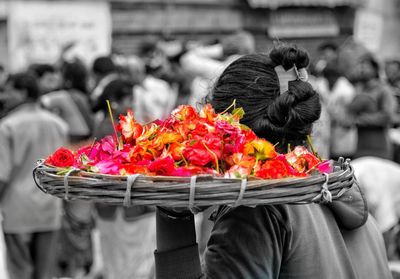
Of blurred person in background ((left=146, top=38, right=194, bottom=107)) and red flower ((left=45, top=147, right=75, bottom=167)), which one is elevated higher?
blurred person in background ((left=146, top=38, right=194, bottom=107))

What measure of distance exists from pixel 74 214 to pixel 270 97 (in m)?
5.02

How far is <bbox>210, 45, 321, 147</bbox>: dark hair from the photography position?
206 cm

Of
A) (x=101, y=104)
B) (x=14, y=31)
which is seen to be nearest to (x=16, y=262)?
(x=101, y=104)

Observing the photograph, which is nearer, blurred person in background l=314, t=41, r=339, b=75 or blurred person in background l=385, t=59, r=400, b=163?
blurred person in background l=385, t=59, r=400, b=163

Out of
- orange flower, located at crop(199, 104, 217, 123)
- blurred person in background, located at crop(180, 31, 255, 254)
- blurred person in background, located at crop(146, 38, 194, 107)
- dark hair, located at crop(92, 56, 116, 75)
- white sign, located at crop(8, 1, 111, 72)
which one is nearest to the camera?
orange flower, located at crop(199, 104, 217, 123)

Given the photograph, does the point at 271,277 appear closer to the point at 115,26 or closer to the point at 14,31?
the point at 14,31

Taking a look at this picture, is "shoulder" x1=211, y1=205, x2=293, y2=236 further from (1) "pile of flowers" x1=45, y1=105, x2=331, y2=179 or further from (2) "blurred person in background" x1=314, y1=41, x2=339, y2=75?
(2) "blurred person in background" x1=314, y1=41, x2=339, y2=75

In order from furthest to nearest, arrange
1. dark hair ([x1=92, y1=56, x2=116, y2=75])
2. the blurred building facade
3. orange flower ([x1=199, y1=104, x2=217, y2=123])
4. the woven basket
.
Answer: the blurred building facade → dark hair ([x1=92, y1=56, x2=116, y2=75]) → orange flower ([x1=199, y1=104, x2=217, y2=123]) → the woven basket

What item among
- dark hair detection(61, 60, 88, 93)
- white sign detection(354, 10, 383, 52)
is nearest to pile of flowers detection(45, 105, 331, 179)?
dark hair detection(61, 60, 88, 93)

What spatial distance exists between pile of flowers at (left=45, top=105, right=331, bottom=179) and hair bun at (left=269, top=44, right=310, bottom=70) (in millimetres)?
227

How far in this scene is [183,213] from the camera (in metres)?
1.92

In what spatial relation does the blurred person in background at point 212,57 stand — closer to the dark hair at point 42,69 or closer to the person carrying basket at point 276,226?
the dark hair at point 42,69

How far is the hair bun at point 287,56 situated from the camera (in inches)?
84.3

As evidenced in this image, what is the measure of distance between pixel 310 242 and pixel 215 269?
25 cm
